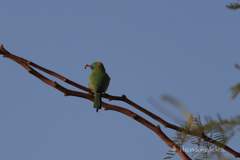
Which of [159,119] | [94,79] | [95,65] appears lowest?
[159,119]

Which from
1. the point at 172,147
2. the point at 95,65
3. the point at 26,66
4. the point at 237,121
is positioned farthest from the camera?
the point at 95,65

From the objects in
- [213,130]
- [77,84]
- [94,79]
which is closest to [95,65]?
[94,79]

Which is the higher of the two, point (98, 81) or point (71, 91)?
point (98, 81)

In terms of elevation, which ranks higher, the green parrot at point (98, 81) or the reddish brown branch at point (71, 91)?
the green parrot at point (98, 81)

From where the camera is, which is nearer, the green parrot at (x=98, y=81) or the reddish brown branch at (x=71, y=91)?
the reddish brown branch at (x=71, y=91)

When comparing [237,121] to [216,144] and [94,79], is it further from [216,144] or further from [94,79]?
[94,79]

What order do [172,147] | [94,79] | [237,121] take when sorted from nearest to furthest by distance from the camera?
[237,121], [172,147], [94,79]

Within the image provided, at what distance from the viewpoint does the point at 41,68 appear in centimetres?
129

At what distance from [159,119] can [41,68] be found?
568mm

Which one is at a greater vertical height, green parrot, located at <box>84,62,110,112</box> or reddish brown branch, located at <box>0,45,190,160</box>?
green parrot, located at <box>84,62,110,112</box>

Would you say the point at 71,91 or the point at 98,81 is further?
the point at 98,81

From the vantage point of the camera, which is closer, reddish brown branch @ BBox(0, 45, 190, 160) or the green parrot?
reddish brown branch @ BBox(0, 45, 190, 160)

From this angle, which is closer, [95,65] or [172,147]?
[172,147]

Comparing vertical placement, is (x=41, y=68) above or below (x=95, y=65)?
below
